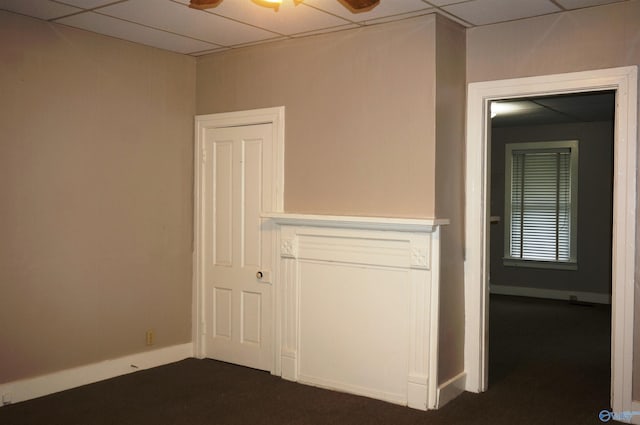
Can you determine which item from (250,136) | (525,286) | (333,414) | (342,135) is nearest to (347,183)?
(342,135)

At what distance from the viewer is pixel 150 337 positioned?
4.96 metres

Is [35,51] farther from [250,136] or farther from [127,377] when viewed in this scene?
[127,377]

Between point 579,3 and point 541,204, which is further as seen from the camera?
point 541,204

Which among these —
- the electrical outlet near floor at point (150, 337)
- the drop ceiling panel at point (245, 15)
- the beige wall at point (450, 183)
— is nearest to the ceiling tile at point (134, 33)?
the drop ceiling panel at point (245, 15)

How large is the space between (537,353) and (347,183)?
255cm

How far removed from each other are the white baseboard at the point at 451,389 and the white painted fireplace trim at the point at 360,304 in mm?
64

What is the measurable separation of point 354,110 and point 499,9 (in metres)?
1.13

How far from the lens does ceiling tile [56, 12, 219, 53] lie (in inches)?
164

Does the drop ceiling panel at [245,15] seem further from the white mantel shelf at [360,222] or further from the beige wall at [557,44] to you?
the white mantel shelf at [360,222]

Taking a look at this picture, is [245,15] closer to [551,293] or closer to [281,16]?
[281,16]

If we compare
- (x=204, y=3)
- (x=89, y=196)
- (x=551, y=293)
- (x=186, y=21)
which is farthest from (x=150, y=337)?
(x=551, y=293)

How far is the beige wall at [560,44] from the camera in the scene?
12.3 feet

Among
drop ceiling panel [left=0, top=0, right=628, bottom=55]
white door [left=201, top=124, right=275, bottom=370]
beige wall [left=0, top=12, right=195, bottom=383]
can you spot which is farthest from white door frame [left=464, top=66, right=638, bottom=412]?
beige wall [left=0, top=12, right=195, bottom=383]
